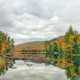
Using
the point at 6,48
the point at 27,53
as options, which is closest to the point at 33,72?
the point at 27,53

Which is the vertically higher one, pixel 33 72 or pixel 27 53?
pixel 27 53

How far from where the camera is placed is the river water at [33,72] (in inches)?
174

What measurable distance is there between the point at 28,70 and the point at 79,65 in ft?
2.08

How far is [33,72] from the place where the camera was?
14.9 feet

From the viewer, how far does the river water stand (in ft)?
14.5

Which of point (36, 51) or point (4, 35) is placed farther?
point (4, 35)

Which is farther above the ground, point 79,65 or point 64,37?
point 64,37

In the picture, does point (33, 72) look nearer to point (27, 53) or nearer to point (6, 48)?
point (27, 53)

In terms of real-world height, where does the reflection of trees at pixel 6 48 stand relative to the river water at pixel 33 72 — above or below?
above

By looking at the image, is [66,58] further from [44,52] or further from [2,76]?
[2,76]

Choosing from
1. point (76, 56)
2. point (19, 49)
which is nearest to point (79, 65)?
point (76, 56)

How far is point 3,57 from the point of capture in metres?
4.56

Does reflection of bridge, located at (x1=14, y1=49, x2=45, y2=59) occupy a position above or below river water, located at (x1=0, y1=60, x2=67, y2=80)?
above

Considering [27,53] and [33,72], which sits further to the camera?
[33,72]
